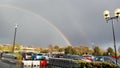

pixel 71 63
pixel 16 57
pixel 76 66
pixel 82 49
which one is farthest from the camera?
pixel 82 49

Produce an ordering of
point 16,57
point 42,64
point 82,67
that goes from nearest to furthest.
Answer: point 82,67 → point 42,64 → point 16,57

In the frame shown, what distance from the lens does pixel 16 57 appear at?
135 feet

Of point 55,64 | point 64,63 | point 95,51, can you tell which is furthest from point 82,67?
point 95,51

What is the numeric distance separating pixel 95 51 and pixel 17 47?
5165cm

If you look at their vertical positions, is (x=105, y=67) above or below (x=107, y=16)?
below

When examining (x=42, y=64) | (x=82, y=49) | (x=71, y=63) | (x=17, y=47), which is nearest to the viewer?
(x=71, y=63)

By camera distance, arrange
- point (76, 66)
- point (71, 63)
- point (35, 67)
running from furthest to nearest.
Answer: point (35, 67) → point (71, 63) → point (76, 66)

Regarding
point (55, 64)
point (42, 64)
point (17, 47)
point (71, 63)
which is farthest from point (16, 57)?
point (17, 47)

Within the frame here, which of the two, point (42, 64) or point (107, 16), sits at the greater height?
point (107, 16)

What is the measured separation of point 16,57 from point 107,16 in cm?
2386

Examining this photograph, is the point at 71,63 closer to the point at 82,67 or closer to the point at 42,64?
the point at 82,67

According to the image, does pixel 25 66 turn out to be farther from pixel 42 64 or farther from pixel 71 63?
pixel 71 63

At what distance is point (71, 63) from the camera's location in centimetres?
2622

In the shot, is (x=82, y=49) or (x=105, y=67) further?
(x=82, y=49)
